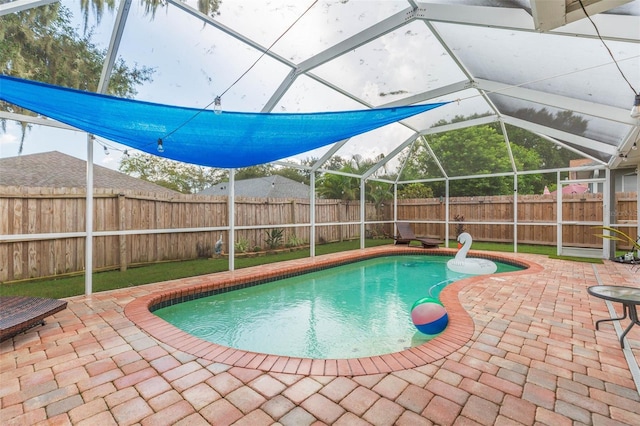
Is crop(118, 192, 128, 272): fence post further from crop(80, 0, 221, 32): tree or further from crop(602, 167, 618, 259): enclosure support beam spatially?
crop(602, 167, 618, 259): enclosure support beam

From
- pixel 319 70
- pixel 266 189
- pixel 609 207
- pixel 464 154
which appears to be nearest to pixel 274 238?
pixel 266 189

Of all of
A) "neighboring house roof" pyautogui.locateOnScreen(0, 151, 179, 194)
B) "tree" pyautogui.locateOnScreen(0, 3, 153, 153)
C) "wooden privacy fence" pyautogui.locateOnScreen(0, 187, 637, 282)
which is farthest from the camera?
"neighboring house roof" pyautogui.locateOnScreen(0, 151, 179, 194)

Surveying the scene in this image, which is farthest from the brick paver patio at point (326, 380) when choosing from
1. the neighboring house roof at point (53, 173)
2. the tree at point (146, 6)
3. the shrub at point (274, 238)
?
the shrub at point (274, 238)

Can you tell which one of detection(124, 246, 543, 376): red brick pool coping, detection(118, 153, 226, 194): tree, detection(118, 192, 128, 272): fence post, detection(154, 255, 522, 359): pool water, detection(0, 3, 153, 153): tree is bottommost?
detection(154, 255, 522, 359): pool water

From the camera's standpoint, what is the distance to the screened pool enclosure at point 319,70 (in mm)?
3141

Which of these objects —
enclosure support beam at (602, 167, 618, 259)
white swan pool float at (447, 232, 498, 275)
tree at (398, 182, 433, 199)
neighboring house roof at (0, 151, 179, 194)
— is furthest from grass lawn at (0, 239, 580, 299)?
tree at (398, 182, 433, 199)

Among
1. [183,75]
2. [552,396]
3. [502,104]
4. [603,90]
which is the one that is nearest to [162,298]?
[183,75]

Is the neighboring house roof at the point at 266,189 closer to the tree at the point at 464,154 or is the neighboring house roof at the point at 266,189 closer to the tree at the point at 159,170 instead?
the tree at the point at 159,170

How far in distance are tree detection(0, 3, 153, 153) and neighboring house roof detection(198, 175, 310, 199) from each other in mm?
9016

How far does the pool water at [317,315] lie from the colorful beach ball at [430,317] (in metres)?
0.27

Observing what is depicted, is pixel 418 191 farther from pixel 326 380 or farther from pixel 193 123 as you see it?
pixel 326 380

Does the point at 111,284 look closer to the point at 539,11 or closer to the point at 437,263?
the point at 539,11

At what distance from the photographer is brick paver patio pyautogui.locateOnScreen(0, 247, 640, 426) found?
1.89 metres

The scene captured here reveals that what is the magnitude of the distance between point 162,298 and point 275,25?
4.56m
